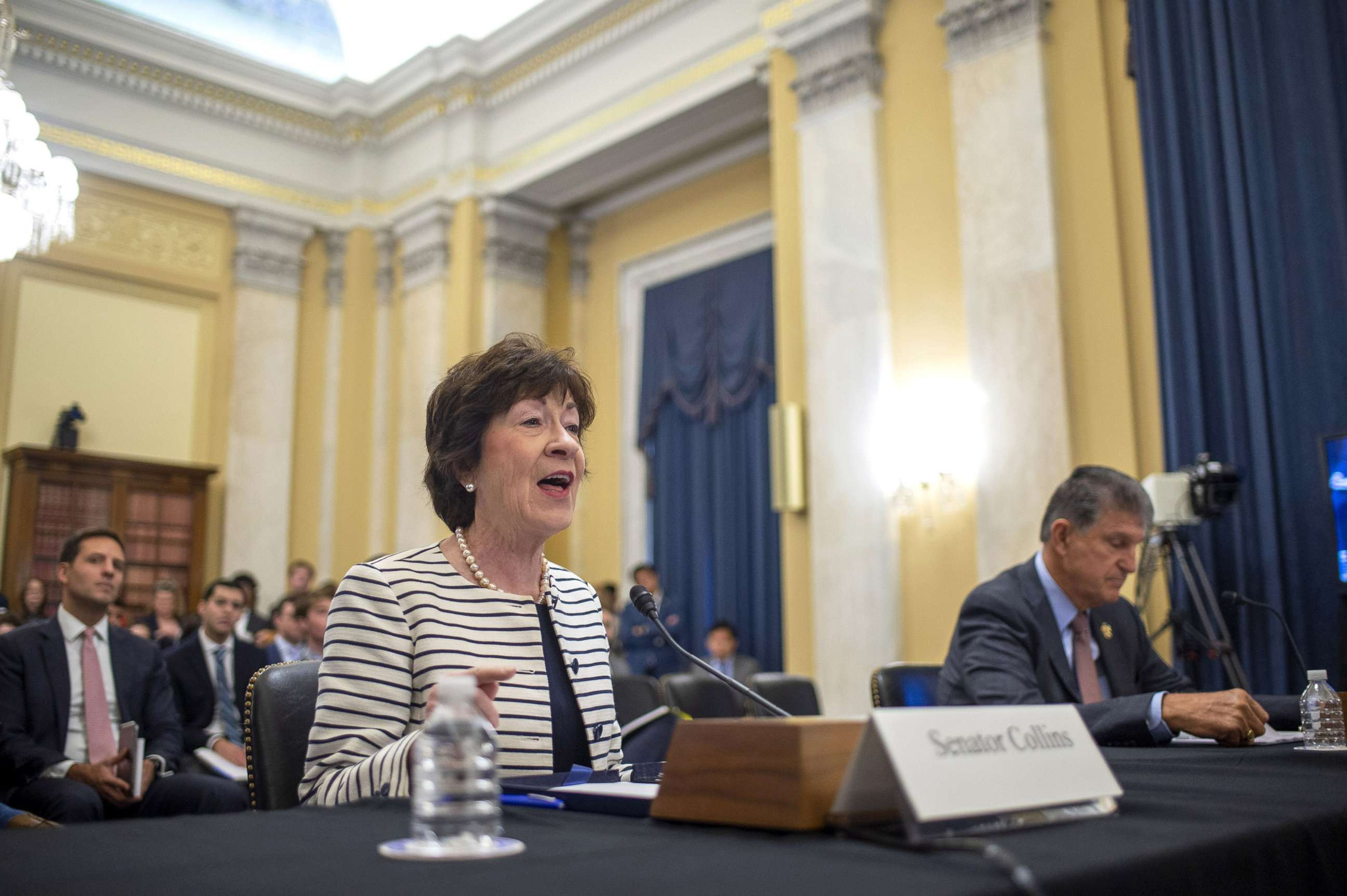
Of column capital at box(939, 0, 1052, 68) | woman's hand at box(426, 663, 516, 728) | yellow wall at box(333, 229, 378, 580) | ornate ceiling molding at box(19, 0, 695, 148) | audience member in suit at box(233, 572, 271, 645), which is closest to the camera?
woman's hand at box(426, 663, 516, 728)

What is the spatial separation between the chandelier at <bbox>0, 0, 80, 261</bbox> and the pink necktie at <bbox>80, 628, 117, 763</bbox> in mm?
3411

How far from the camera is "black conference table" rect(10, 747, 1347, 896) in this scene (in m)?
0.80

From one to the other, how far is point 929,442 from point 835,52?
2.67 metres

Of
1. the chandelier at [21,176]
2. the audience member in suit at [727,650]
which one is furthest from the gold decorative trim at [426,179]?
the audience member in suit at [727,650]

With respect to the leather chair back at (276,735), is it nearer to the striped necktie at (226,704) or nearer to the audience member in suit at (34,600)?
the striped necktie at (226,704)

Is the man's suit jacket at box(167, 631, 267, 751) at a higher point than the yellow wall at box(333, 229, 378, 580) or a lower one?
lower

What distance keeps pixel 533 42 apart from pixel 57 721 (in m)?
7.18

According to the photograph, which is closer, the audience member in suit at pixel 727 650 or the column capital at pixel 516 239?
the audience member in suit at pixel 727 650

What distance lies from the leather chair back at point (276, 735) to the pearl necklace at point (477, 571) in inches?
12.7

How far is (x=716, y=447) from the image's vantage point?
375 inches

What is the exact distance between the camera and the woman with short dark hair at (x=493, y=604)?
1663mm

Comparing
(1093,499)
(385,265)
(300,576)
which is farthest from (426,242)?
(1093,499)

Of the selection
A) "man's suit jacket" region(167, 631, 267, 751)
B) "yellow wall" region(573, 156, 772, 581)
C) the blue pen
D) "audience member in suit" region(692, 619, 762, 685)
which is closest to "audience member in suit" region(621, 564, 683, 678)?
"audience member in suit" region(692, 619, 762, 685)

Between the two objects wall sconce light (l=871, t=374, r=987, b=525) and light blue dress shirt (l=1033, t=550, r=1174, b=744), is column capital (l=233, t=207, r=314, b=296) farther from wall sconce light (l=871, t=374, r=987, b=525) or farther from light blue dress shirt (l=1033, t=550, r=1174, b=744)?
light blue dress shirt (l=1033, t=550, r=1174, b=744)
